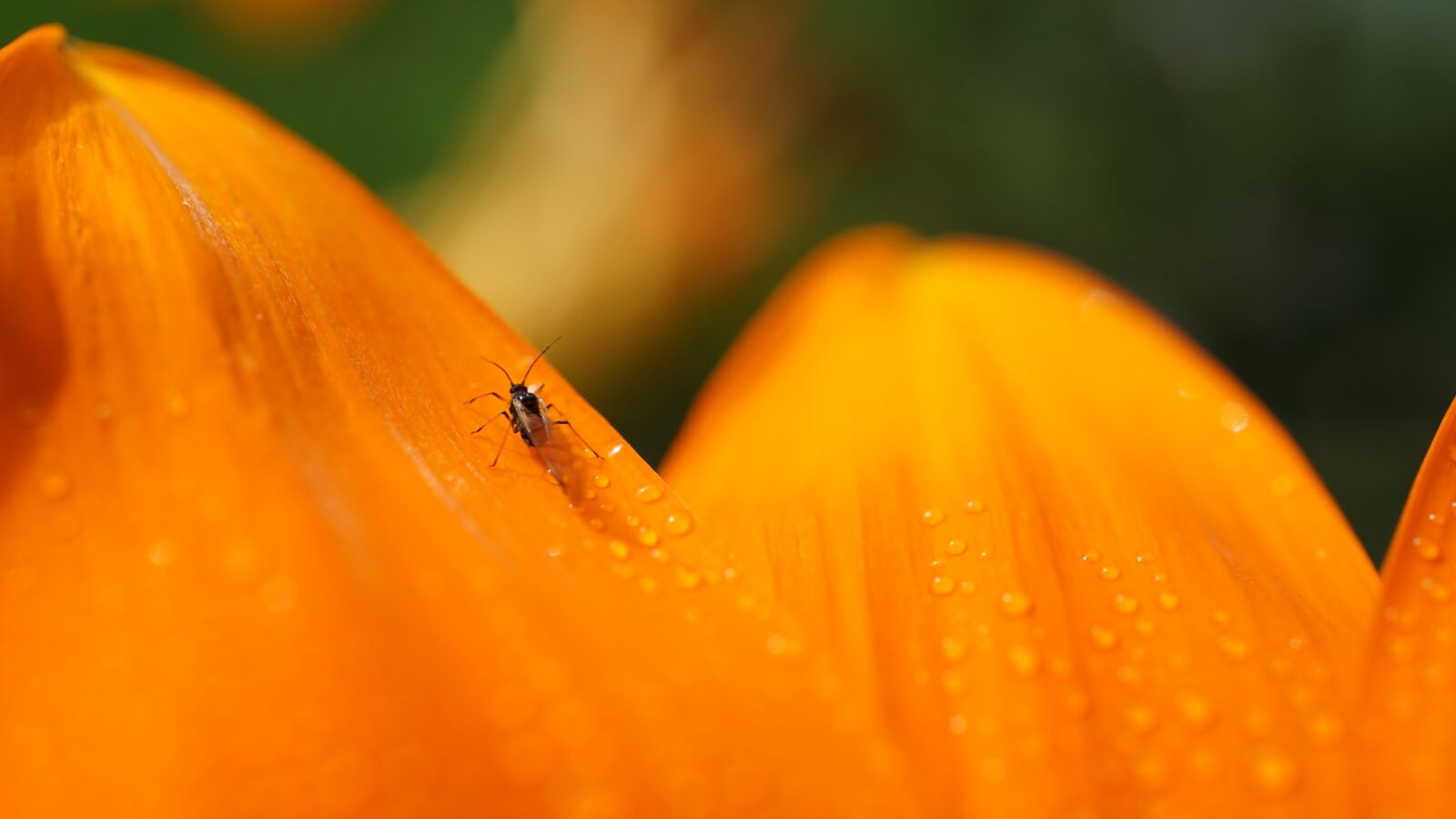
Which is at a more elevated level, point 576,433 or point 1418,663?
point 576,433

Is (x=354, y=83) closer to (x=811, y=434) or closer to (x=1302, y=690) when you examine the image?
(x=811, y=434)

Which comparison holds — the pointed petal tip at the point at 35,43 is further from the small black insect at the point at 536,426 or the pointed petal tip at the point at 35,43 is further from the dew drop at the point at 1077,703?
the dew drop at the point at 1077,703

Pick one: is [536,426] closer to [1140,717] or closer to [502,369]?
[502,369]

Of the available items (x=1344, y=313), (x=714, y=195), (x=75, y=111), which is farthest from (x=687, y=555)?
(x=1344, y=313)

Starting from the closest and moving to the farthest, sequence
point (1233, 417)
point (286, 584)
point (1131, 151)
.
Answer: point (286, 584) → point (1233, 417) → point (1131, 151)

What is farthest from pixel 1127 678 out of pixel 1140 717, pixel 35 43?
pixel 35 43

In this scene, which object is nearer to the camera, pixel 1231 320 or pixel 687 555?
pixel 687 555

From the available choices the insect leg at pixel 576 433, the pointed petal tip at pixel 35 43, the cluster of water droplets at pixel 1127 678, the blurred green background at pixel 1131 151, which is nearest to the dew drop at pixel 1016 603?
the cluster of water droplets at pixel 1127 678
